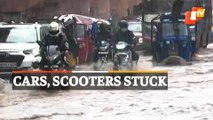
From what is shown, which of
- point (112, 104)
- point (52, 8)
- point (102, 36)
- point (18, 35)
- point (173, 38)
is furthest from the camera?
point (52, 8)

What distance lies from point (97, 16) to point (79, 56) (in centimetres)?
1876

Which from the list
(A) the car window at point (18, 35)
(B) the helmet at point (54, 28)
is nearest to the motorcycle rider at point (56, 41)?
(B) the helmet at point (54, 28)

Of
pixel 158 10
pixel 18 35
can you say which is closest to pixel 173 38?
pixel 158 10

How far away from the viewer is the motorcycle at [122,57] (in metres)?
13.9

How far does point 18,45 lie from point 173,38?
7507 millimetres

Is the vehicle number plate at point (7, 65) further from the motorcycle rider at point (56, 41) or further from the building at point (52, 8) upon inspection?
the building at point (52, 8)

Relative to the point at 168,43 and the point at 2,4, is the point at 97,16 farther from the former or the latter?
the point at 168,43

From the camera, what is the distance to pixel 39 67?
1220cm

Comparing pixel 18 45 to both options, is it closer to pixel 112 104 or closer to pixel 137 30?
pixel 112 104

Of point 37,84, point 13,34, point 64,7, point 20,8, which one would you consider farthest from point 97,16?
point 37,84

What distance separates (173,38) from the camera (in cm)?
1939

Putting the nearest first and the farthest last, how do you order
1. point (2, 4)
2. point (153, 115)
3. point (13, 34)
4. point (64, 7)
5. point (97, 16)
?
1. point (153, 115)
2. point (13, 34)
3. point (2, 4)
4. point (64, 7)
5. point (97, 16)

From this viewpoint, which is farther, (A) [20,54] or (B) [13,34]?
(B) [13,34]

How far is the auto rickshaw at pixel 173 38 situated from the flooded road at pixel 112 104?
19.5ft
